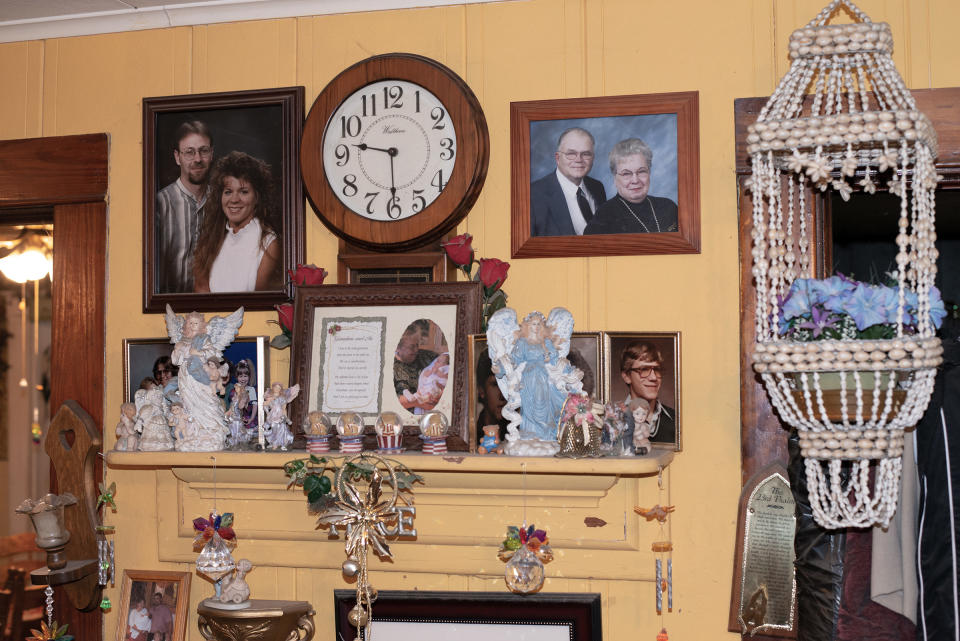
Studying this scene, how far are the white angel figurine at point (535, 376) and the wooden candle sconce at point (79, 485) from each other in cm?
115

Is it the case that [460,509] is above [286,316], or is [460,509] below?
below

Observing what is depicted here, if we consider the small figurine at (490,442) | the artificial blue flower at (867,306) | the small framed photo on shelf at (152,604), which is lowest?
the small framed photo on shelf at (152,604)

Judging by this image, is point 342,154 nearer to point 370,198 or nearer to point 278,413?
point 370,198

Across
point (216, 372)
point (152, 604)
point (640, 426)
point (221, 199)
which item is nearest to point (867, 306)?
point (640, 426)

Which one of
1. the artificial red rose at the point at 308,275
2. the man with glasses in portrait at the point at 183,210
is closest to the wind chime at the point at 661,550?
the artificial red rose at the point at 308,275

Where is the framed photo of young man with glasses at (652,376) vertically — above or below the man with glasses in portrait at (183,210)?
below

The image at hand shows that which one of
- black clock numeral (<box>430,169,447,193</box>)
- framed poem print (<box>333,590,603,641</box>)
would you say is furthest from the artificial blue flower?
black clock numeral (<box>430,169,447,193</box>)

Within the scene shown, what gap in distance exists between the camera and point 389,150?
2379 mm

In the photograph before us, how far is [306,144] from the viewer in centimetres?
241

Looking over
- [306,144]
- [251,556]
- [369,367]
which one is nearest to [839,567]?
[369,367]

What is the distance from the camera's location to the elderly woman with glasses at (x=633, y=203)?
7.41 ft

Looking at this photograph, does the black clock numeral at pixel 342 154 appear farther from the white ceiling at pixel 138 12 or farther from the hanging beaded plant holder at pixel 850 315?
the hanging beaded plant holder at pixel 850 315

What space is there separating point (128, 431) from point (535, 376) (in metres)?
1.02

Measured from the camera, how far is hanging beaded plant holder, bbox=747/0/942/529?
5.92 feet
